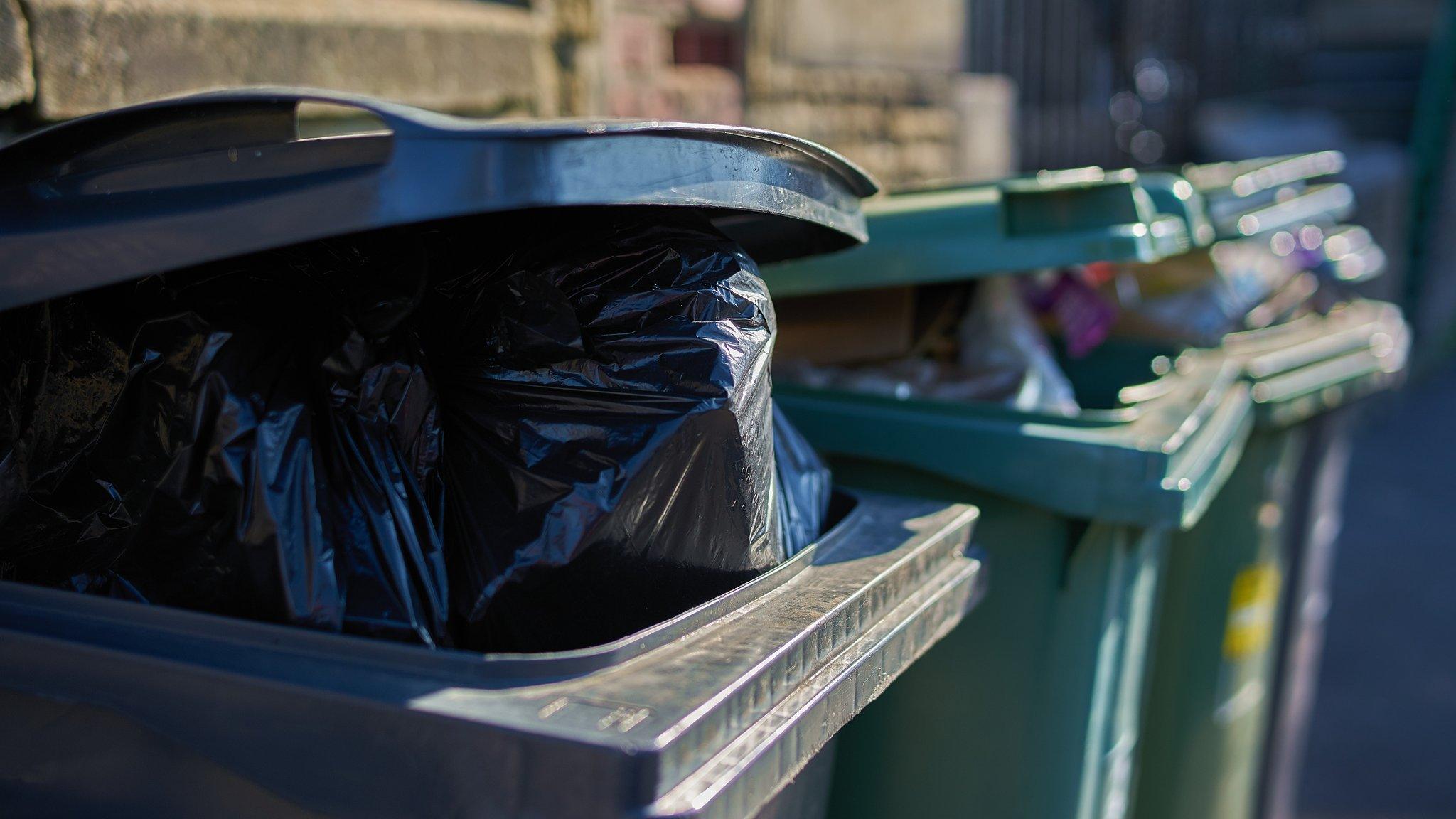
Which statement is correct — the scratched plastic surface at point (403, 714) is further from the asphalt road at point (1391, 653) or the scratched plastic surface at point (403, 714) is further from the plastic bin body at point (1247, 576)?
the asphalt road at point (1391, 653)

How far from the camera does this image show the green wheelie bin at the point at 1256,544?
238 centimetres

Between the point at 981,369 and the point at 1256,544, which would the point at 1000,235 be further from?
the point at 1256,544

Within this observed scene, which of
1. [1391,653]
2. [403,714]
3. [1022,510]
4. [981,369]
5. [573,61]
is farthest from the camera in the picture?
[1391,653]

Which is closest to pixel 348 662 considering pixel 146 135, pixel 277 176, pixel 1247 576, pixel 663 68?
pixel 277 176

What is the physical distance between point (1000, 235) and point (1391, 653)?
136 inches

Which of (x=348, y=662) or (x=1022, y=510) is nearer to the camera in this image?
(x=348, y=662)

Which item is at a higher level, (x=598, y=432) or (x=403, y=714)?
(x=598, y=432)

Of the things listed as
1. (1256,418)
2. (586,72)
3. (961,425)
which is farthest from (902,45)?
(961,425)

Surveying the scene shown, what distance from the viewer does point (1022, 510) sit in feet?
5.92

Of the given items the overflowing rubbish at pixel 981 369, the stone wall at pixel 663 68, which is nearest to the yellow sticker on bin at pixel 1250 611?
the overflowing rubbish at pixel 981 369

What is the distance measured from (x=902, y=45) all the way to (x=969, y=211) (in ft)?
9.83

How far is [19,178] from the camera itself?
1124 millimetres

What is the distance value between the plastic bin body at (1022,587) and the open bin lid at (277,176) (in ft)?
2.46

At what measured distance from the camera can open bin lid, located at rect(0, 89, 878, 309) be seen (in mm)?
986
